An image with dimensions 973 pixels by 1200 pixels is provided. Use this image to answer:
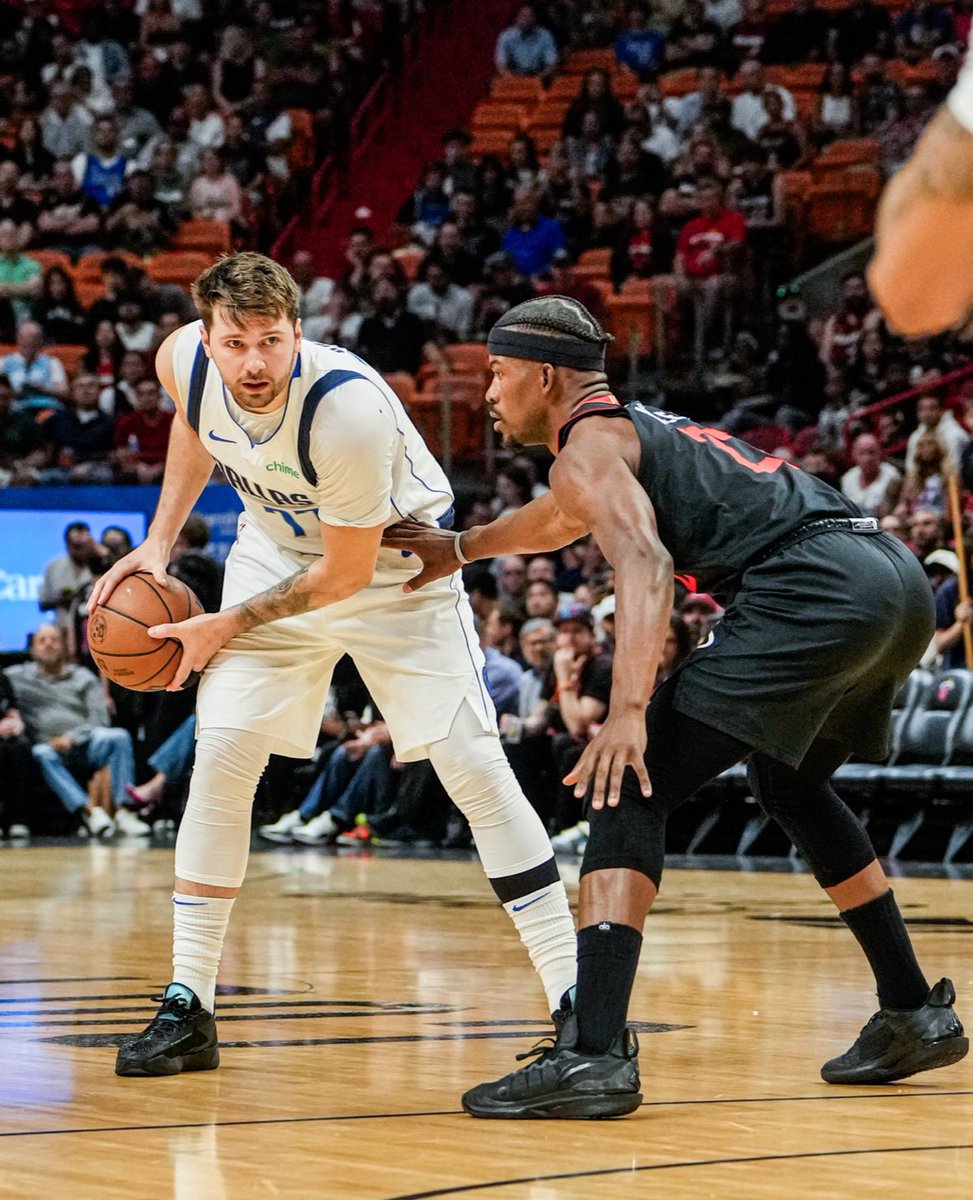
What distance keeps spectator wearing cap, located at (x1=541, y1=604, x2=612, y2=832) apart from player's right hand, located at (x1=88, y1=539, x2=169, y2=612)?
6744mm

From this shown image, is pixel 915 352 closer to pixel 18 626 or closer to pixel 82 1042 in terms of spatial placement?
pixel 18 626

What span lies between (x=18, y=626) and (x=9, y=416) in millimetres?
2320

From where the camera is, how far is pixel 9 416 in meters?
16.5

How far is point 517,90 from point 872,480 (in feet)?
27.8

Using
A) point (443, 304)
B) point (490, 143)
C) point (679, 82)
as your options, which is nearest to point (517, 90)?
point (490, 143)

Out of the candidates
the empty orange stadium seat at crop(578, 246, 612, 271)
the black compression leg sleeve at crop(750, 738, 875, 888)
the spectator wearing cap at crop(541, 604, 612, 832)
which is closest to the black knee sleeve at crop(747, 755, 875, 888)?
the black compression leg sleeve at crop(750, 738, 875, 888)

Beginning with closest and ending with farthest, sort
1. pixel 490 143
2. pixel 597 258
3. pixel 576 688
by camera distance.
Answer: pixel 576 688
pixel 597 258
pixel 490 143

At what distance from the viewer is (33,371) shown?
685 inches

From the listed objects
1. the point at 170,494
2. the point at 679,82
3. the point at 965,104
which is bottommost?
the point at 170,494

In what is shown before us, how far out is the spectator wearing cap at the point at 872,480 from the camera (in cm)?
1304

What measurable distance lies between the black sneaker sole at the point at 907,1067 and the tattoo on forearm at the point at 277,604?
155 centimetres

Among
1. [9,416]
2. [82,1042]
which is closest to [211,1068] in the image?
[82,1042]

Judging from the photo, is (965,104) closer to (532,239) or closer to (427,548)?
(427,548)

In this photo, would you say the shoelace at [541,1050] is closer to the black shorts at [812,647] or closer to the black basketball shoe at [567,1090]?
the black basketball shoe at [567,1090]
